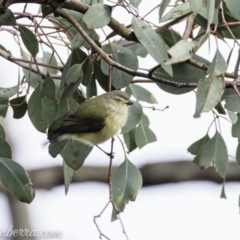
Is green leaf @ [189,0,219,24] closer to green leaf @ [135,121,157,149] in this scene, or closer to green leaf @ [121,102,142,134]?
green leaf @ [121,102,142,134]

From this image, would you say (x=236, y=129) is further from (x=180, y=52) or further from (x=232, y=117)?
(x=180, y=52)

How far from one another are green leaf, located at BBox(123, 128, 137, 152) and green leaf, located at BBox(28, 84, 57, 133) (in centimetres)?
38

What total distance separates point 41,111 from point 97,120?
622 mm

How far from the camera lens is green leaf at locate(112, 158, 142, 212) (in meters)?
2.11

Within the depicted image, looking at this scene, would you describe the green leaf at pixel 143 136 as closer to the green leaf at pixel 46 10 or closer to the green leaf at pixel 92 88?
the green leaf at pixel 92 88

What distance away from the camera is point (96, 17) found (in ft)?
6.03

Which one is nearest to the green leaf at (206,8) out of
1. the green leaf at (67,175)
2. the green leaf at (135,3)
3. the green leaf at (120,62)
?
the green leaf at (135,3)

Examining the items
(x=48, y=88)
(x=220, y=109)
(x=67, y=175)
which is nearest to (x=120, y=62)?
(x=48, y=88)

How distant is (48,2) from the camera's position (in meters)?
1.86

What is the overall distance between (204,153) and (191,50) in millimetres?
677

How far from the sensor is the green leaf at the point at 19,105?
2201 mm

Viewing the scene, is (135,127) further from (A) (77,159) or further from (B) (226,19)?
(B) (226,19)

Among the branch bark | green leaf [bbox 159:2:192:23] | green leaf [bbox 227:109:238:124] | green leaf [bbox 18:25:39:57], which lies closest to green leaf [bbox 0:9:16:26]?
green leaf [bbox 18:25:39:57]

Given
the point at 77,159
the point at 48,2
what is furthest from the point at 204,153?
the point at 48,2
